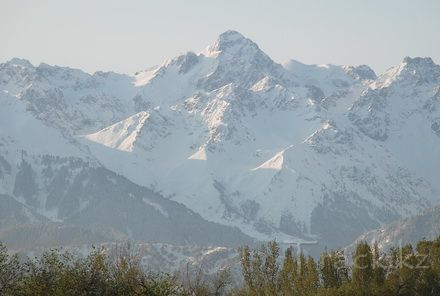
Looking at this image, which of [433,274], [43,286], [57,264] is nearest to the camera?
[43,286]

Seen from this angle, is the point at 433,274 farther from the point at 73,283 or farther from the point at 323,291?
the point at 73,283

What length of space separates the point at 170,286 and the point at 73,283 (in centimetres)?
1521

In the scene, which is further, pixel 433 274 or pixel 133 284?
A: pixel 433 274

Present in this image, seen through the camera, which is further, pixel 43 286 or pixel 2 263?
pixel 2 263

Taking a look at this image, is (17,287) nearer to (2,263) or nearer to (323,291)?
(2,263)

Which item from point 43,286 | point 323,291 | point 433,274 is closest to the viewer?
point 43,286

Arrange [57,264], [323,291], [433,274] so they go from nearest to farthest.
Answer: [57,264]
[323,291]
[433,274]

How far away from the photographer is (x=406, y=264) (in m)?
199

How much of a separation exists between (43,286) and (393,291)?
73.3 m

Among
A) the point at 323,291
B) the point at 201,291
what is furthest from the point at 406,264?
the point at 201,291

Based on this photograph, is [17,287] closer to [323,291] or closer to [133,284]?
[133,284]

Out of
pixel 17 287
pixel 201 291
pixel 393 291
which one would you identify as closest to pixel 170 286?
pixel 17 287

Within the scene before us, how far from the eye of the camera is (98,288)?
15288 centimetres

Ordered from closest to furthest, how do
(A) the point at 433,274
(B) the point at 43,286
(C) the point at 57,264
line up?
(B) the point at 43,286
(C) the point at 57,264
(A) the point at 433,274
